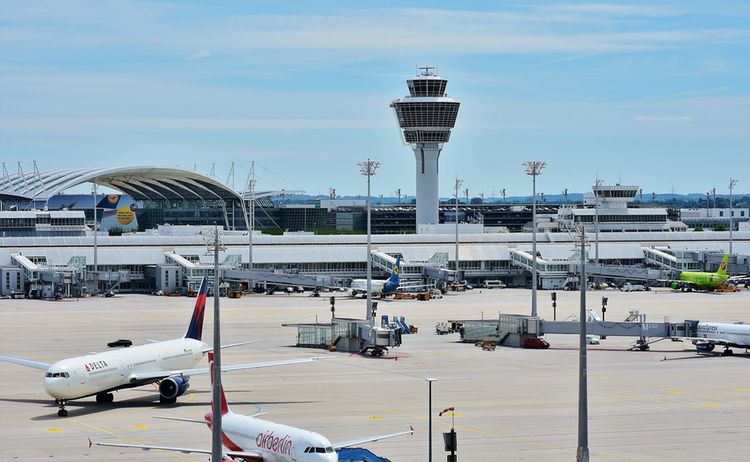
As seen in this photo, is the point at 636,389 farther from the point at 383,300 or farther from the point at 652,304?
the point at 383,300

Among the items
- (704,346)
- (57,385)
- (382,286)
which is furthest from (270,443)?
(382,286)

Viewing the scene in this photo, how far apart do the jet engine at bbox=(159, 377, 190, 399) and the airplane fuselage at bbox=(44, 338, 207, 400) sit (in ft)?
3.44

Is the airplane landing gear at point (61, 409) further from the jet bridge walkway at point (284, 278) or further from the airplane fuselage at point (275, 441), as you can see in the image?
the jet bridge walkway at point (284, 278)

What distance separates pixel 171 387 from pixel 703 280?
103 metres

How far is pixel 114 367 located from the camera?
190ft

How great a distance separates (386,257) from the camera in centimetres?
16375

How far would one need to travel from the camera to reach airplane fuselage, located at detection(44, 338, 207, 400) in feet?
182

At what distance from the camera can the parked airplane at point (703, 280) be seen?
148m

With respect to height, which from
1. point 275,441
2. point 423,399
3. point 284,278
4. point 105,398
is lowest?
point 423,399

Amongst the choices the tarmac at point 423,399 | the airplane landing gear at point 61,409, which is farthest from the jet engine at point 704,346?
the airplane landing gear at point 61,409

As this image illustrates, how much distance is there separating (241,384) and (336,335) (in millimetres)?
20050

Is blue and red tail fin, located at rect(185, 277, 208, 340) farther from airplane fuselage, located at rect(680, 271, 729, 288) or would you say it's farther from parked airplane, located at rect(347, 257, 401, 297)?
airplane fuselage, located at rect(680, 271, 729, 288)

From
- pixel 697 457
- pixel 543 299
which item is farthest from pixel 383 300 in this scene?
pixel 697 457

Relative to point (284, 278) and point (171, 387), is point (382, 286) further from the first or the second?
point (171, 387)
